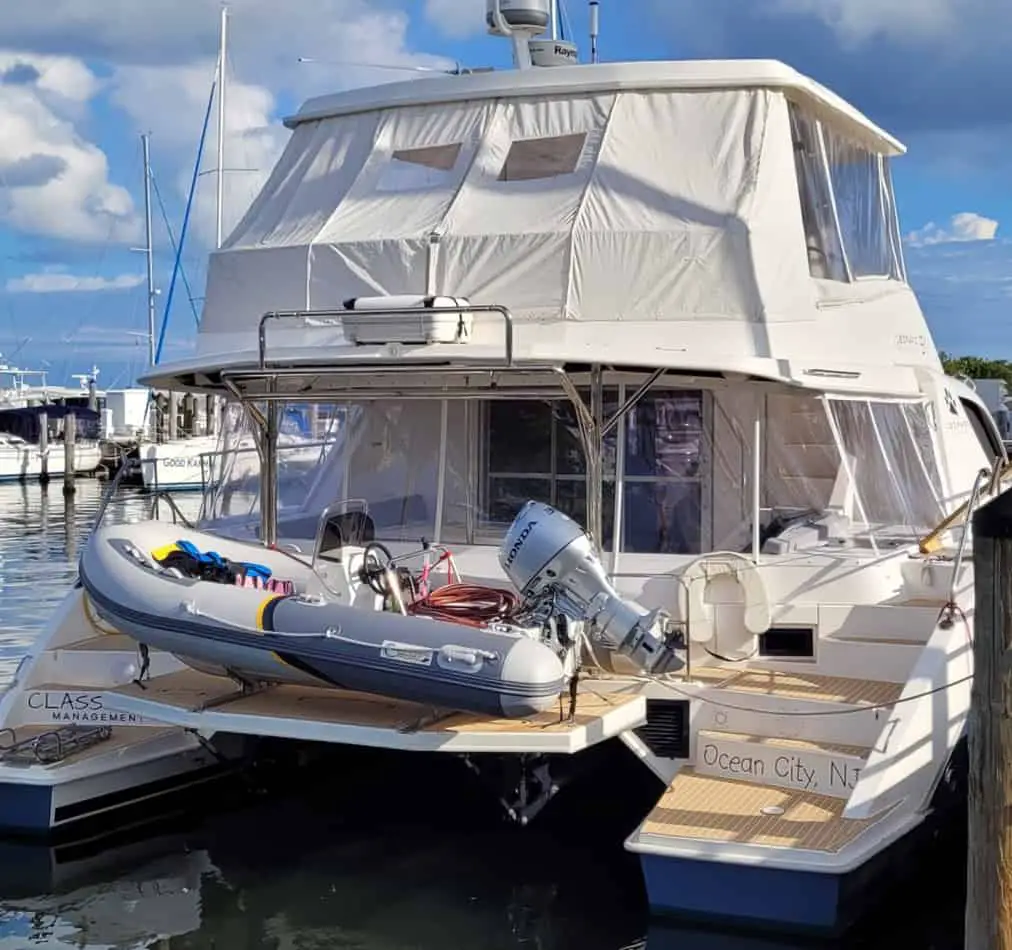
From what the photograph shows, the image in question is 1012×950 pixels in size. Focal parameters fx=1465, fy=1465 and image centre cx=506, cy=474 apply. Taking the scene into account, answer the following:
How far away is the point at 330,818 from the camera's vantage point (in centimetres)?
947

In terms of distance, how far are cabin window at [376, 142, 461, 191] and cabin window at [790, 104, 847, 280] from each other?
2300mm

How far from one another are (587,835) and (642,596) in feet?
5.30

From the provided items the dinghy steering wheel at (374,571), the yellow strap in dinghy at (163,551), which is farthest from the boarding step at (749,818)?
the yellow strap in dinghy at (163,551)

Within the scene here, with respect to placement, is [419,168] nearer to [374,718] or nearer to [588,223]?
[588,223]

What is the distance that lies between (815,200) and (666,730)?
3.98 m

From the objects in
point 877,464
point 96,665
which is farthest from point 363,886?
point 877,464

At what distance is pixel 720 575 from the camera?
8.34 meters

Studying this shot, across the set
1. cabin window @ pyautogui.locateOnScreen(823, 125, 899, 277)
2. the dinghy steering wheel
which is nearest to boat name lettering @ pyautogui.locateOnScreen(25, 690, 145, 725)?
the dinghy steering wheel

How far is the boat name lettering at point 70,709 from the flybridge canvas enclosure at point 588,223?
218cm

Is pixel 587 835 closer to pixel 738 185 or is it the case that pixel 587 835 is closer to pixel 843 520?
pixel 843 520

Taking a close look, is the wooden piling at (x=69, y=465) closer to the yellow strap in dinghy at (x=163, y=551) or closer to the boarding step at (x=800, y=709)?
the yellow strap in dinghy at (x=163, y=551)

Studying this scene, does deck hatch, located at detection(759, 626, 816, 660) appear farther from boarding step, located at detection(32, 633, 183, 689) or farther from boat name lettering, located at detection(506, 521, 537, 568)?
boarding step, located at detection(32, 633, 183, 689)

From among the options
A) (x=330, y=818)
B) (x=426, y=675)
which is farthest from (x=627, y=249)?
(x=330, y=818)

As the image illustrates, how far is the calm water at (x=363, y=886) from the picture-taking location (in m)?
7.70
